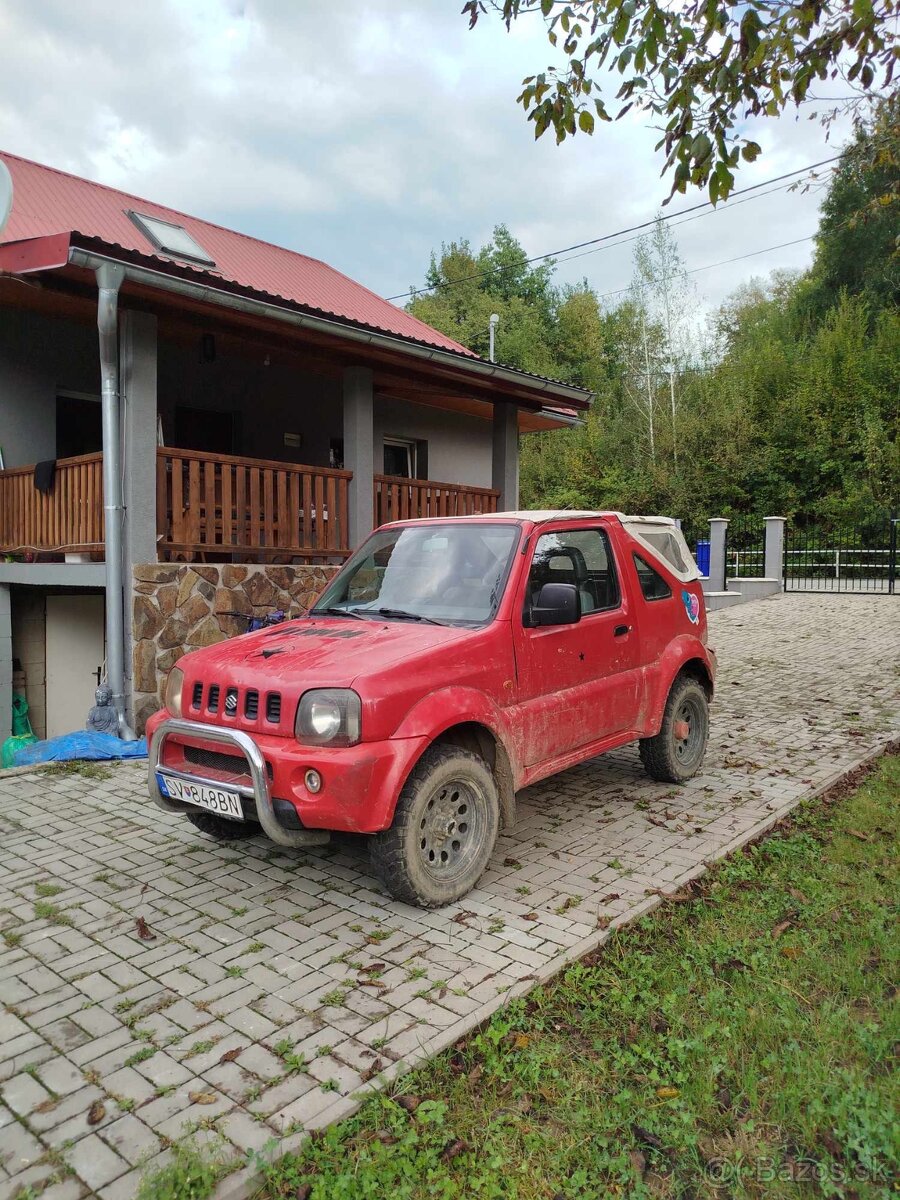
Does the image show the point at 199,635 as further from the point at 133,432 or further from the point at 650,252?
the point at 650,252

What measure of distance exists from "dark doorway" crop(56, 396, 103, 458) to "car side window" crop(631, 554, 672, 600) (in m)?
7.26

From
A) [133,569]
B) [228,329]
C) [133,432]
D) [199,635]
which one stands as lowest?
[199,635]

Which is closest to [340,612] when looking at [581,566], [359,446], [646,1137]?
[581,566]

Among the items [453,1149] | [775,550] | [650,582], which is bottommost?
[453,1149]


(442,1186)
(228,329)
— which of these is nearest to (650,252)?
(228,329)

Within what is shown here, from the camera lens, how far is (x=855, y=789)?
5.57m

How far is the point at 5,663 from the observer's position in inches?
367

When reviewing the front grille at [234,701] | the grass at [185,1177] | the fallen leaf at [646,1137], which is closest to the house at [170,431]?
the front grille at [234,701]

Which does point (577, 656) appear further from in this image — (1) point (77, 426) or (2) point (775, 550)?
(2) point (775, 550)

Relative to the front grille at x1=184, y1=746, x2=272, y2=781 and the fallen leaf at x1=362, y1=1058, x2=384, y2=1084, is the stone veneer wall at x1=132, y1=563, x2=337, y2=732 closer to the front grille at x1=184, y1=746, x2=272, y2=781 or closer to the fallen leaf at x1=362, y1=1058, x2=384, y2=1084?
the front grille at x1=184, y1=746, x2=272, y2=781

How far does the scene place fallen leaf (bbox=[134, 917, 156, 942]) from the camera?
358cm

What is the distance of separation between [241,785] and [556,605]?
1804 millimetres

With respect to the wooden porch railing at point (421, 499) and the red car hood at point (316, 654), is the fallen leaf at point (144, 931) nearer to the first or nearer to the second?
the red car hood at point (316, 654)

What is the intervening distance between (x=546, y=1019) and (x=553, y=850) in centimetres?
170
